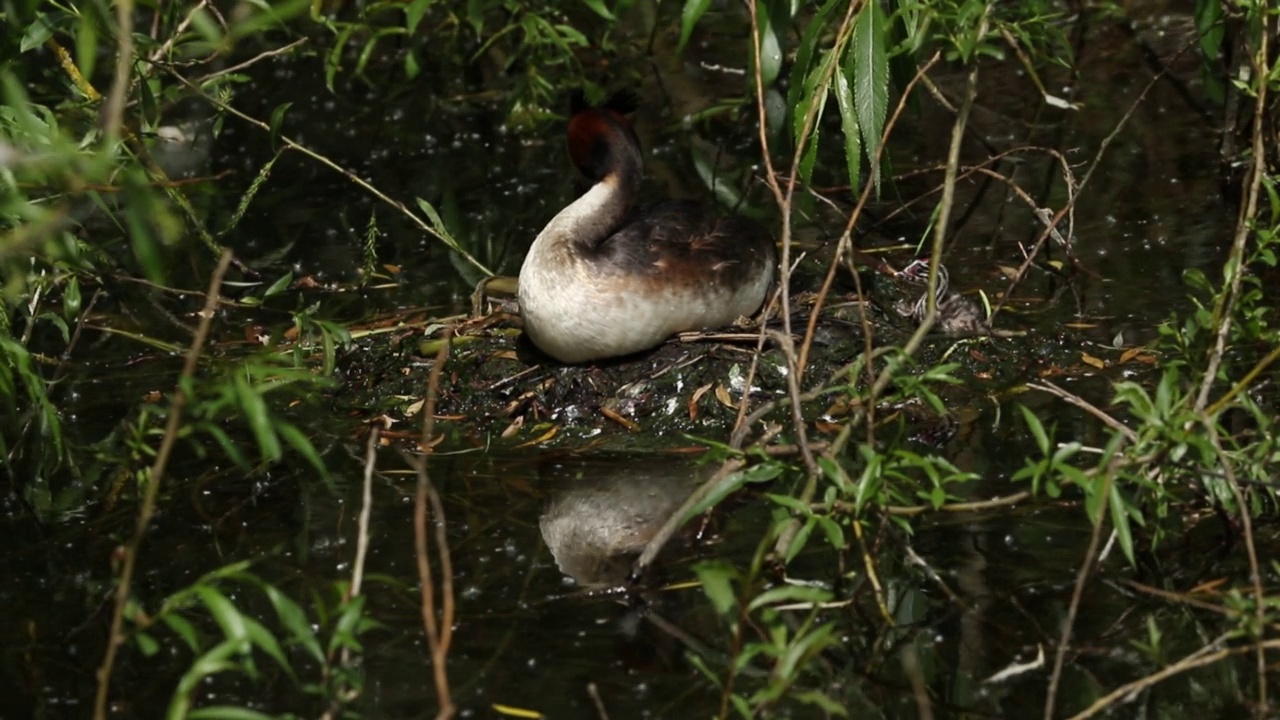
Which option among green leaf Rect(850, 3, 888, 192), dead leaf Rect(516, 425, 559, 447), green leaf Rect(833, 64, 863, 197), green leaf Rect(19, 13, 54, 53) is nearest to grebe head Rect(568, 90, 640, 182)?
dead leaf Rect(516, 425, 559, 447)

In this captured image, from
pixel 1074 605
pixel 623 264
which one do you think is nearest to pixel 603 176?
pixel 623 264

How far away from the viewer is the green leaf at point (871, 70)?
5133 millimetres

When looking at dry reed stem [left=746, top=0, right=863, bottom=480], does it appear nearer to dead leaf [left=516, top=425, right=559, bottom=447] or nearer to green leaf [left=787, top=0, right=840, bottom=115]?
green leaf [left=787, top=0, right=840, bottom=115]

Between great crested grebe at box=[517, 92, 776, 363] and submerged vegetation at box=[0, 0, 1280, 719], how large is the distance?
15 centimetres

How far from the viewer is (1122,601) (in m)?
4.57

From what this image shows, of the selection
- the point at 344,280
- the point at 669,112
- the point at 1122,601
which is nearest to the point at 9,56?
the point at 344,280

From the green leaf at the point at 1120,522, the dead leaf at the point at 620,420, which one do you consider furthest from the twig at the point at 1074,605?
the dead leaf at the point at 620,420

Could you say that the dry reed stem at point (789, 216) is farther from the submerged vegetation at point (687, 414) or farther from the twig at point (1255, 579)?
the twig at point (1255, 579)

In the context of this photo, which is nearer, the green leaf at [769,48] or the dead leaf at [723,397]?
the green leaf at [769,48]

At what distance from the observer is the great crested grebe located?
6.17 metres

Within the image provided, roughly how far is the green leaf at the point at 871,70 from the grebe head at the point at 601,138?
1471mm

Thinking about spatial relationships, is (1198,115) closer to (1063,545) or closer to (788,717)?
(1063,545)

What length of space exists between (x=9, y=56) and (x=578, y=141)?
7.12 feet

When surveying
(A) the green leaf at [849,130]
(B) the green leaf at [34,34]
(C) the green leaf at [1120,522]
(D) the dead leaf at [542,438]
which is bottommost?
(D) the dead leaf at [542,438]
